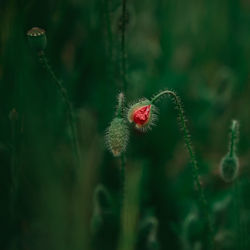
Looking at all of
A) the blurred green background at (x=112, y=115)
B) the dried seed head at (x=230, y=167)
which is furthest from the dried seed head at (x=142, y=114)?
the dried seed head at (x=230, y=167)

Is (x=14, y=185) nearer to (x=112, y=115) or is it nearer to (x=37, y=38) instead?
(x=37, y=38)

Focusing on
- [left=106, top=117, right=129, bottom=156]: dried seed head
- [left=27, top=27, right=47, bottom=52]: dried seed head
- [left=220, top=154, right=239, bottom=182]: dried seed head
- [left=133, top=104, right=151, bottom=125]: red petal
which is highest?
[left=27, top=27, right=47, bottom=52]: dried seed head

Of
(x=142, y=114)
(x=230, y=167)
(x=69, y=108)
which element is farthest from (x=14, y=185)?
(x=230, y=167)

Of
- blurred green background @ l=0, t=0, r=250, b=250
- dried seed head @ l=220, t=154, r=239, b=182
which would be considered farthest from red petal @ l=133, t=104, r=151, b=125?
dried seed head @ l=220, t=154, r=239, b=182

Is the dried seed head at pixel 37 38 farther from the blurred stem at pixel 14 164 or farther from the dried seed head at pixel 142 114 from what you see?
the dried seed head at pixel 142 114

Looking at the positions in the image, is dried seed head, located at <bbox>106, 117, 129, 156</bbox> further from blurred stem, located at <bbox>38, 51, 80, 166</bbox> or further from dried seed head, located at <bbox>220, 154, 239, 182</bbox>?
dried seed head, located at <bbox>220, 154, 239, 182</bbox>
